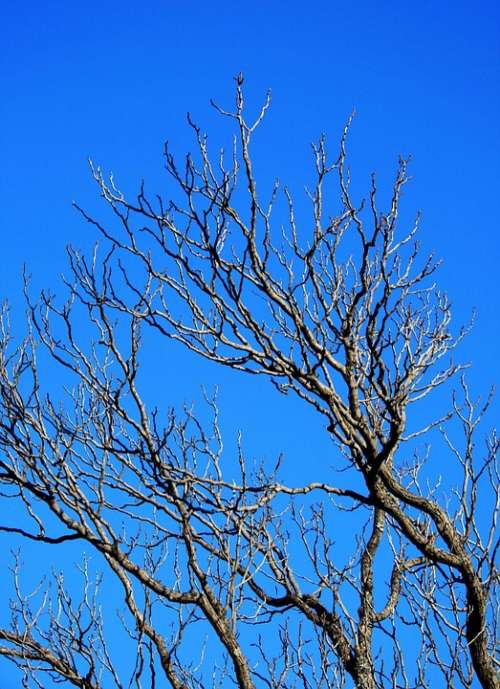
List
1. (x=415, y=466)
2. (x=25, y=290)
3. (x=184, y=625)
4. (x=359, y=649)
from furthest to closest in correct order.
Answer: (x=415, y=466)
(x=359, y=649)
(x=25, y=290)
(x=184, y=625)

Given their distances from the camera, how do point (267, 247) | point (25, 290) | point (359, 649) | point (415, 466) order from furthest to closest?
point (415, 466) → point (359, 649) → point (25, 290) → point (267, 247)

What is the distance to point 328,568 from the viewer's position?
5527 mm

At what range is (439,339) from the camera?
4.97 metres

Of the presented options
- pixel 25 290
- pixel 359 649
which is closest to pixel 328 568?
pixel 359 649

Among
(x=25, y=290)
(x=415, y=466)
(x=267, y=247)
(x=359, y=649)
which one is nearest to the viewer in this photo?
(x=267, y=247)

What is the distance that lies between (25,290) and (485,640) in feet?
10.4

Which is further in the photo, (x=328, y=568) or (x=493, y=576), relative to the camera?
(x=328, y=568)

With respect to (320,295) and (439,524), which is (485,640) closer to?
(439,524)

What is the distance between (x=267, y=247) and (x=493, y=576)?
85.3 inches

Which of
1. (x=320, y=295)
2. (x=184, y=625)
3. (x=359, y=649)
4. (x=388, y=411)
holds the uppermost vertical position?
(x=320, y=295)

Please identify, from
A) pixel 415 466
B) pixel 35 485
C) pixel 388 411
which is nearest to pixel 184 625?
pixel 35 485

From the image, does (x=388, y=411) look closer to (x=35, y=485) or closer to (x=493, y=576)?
(x=493, y=576)

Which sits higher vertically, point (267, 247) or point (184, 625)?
point (267, 247)

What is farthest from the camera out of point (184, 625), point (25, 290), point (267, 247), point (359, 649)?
point (359, 649)
